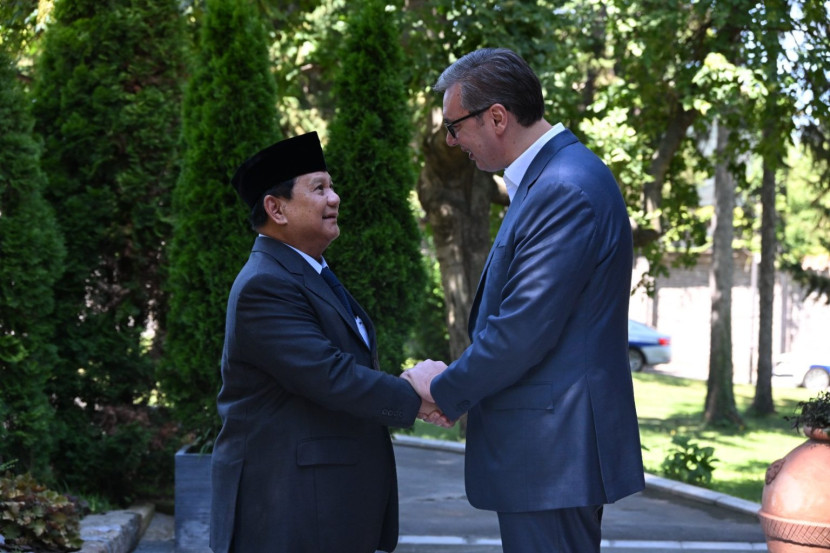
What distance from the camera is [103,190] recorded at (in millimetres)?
7773

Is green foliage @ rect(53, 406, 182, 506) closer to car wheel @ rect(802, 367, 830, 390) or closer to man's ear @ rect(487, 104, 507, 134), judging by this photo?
man's ear @ rect(487, 104, 507, 134)

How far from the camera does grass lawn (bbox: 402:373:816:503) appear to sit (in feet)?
40.8

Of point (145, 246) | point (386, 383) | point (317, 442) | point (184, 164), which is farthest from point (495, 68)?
point (145, 246)

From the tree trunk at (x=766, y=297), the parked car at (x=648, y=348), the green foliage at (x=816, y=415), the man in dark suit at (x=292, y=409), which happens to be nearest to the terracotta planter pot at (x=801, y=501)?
the green foliage at (x=816, y=415)

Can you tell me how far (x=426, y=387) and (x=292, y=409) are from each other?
433 millimetres

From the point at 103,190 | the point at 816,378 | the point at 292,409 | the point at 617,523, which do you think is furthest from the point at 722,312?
the point at 292,409

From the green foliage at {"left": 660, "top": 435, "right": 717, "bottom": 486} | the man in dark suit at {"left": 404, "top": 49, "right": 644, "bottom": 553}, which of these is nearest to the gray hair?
the man in dark suit at {"left": 404, "top": 49, "right": 644, "bottom": 553}

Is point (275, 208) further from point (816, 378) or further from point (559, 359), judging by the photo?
point (816, 378)

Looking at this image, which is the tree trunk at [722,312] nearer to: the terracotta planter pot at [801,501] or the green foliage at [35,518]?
the terracotta planter pot at [801,501]

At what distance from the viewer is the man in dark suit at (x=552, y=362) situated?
3.00 meters

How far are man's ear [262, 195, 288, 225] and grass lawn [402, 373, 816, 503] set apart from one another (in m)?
7.29

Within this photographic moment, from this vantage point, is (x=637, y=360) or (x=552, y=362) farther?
(x=637, y=360)

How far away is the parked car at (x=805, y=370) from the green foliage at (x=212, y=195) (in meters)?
22.4

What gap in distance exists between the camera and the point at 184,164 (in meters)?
7.16
